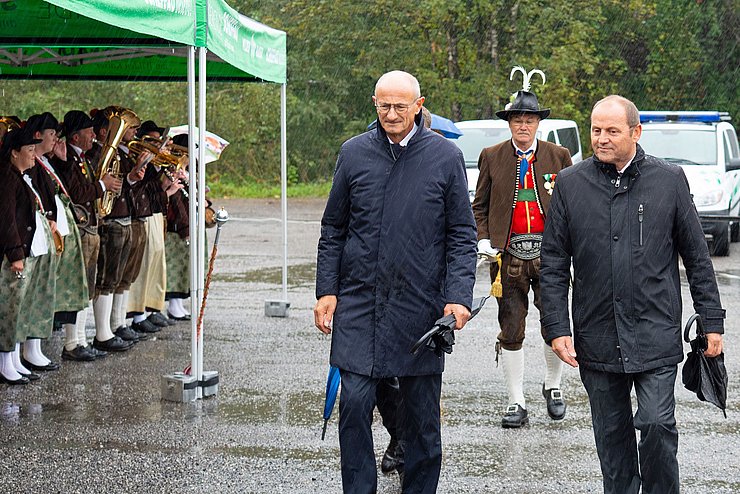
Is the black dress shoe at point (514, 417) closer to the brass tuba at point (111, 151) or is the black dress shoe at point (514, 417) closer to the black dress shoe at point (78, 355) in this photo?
the black dress shoe at point (78, 355)

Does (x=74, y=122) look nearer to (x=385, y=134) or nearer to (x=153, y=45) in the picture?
(x=153, y=45)


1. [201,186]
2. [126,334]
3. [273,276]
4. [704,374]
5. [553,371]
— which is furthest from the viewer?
[273,276]

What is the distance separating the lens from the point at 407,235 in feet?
16.9

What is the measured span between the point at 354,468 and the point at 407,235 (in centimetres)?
105

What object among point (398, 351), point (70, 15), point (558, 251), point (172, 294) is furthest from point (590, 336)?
point (172, 294)

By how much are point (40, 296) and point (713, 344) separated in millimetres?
5522

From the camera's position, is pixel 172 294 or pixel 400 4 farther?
pixel 400 4

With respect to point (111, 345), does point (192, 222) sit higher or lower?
higher

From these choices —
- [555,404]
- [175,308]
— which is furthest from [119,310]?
[555,404]

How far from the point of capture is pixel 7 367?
8.53 m

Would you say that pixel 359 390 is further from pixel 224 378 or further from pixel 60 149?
pixel 60 149

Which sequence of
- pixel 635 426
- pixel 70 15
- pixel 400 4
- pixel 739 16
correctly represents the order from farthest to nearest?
pixel 739 16 < pixel 400 4 < pixel 70 15 < pixel 635 426

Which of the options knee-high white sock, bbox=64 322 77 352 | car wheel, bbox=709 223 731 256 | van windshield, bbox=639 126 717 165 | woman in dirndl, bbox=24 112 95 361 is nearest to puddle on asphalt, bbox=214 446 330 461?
woman in dirndl, bbox=24 112 95 361

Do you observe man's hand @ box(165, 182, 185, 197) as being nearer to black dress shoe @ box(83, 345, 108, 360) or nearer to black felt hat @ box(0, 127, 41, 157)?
black dress shoe @ box(83, 345, 108, 360)
